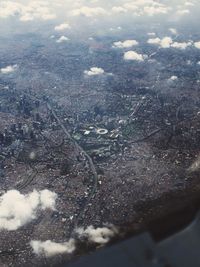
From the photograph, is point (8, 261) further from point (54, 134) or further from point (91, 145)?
point (54, 134)

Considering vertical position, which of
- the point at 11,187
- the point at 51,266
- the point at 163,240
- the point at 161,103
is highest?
the point at 163,240

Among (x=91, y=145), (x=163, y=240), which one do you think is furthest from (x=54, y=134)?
(x=163, y=240)

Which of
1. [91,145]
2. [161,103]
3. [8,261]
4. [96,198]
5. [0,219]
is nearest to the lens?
[8,261]

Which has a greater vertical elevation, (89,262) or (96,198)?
(89,262)

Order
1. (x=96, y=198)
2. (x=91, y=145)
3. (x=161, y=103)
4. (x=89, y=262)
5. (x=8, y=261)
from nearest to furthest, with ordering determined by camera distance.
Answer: (x=89, y=262) < (x=8, y=261) < (x=96, y=198) < (x=91, y=145) < (x=161, y=103)

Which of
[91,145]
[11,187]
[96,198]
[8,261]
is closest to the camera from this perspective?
[8,261]

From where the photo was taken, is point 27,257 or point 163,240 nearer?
point 163,240

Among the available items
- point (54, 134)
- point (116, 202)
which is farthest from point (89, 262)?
point (54, 134)

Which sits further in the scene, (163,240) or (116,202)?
(116,202)

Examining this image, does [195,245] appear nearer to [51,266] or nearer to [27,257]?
[51,266]
